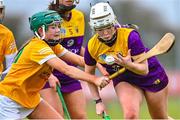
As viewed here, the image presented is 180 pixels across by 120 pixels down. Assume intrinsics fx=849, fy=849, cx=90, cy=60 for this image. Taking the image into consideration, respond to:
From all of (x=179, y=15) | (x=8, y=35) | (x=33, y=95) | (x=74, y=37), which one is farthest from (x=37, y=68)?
(x=179, y=15)

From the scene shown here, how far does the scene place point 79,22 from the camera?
30.9 feet

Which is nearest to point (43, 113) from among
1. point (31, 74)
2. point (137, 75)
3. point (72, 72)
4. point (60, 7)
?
point (31, 74)

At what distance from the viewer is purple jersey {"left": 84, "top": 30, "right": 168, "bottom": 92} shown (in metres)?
8.01

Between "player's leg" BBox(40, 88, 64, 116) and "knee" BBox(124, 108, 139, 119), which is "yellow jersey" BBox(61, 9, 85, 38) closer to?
"player's leg" BBox(40, 88, 64, 116)

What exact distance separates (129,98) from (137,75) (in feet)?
0.80

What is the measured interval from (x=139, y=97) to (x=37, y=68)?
3.80 ft

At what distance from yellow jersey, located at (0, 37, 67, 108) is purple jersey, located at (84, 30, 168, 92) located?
0.63 m

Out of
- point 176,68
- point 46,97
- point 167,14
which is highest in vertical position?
point 46,97

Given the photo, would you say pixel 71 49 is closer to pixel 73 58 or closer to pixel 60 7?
pixel 60 7

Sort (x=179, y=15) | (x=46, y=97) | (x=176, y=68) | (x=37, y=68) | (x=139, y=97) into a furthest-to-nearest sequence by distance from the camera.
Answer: (x=176, y=68), (x=179, y=15), (x=46, y=97), (x=139, y=97), (x=37, y=68)

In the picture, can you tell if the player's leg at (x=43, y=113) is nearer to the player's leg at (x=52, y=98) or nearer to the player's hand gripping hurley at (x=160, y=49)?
the player's hand gripping hurley at (x=160, y=49)

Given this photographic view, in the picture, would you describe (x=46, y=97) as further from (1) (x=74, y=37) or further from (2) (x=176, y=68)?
(2) (x=176, y=68)

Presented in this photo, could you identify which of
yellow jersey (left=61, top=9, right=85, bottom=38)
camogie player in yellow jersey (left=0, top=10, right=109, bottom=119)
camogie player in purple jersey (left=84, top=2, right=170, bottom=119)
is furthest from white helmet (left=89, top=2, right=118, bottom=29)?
yellow jersey (left=61, top=9, right=85, bottom=38)

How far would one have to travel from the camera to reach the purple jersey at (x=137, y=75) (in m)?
8.01
